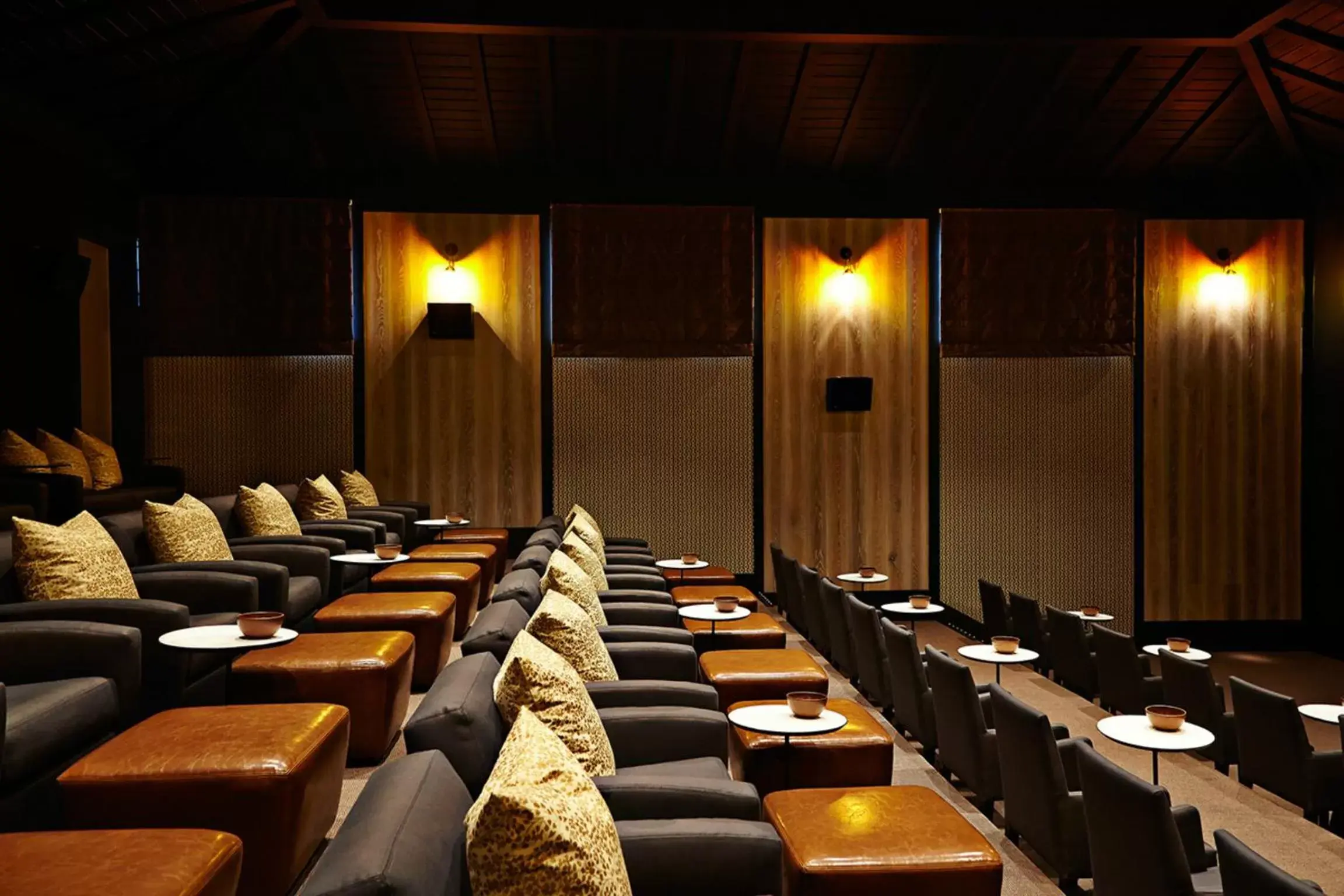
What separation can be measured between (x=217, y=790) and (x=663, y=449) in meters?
6.78

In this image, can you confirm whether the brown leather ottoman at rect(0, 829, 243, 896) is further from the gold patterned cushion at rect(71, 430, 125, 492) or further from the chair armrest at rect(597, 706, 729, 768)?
the gold patterned cushion at rect(71, 430, 125, 492)

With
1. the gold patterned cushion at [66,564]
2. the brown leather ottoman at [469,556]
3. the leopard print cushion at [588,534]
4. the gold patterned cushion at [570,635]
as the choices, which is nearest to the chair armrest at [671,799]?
the gold patterned cushion at [570,635]

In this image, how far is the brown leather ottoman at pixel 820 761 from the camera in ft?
11.8

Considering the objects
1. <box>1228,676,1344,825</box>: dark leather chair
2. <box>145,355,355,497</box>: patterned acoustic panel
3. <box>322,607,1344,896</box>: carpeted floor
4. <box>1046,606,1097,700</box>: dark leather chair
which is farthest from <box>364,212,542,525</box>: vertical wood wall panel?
<box>1228,676,1344,825</box>: dark leather chair

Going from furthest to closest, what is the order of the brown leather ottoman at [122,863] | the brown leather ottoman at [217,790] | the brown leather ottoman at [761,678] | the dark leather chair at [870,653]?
1. the dark leather chair at [870,653]
2. the brown leather ottoman at [761,678]
3. the brown leather ottoman at [217,790]
4. the brown leather ottoman at [122,863]

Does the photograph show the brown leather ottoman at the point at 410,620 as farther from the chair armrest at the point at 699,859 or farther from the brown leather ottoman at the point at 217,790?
the chair armrest at the point at 699,859

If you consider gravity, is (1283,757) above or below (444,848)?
below

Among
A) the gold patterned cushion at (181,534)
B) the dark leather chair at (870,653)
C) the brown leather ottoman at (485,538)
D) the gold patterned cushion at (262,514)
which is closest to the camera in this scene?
the gold patterned cushion at (181,534)

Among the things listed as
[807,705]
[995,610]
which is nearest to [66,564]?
[807,705]

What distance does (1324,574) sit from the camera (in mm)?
9133

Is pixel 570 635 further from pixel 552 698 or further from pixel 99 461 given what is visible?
pixel 99 461

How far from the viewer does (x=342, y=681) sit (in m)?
3.72

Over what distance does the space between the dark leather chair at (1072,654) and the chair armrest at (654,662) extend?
130 inches

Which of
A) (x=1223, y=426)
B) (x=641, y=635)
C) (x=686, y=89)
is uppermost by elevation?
(x=686, y=89)
